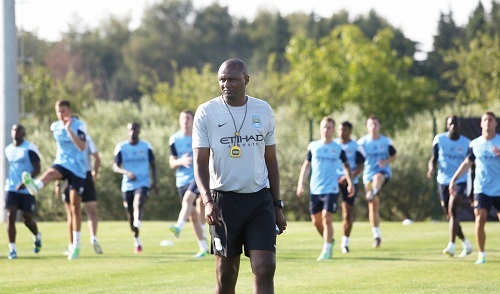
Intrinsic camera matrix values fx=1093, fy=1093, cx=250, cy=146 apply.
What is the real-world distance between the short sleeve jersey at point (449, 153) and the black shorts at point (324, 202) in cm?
182

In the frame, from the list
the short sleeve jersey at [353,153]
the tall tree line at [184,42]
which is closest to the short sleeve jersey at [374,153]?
the short sleeve jersey at [353,153]

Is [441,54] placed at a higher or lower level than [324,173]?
higher

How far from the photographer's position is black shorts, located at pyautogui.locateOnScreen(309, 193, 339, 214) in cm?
1694

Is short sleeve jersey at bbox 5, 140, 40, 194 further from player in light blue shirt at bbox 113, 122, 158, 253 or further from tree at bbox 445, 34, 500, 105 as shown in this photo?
tree at bbox 445, 34, 500, 105

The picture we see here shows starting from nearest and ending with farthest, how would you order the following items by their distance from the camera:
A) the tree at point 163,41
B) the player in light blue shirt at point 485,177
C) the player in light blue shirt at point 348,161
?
the player in light blue shirt at point 485,177 < the player in light blue shirt at point 348,161 < the tree at point 163,41

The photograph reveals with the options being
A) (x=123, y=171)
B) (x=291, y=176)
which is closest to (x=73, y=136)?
(x=123, y=171)

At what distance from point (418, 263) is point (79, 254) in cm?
569

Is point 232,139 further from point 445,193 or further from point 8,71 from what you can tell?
point 8,71

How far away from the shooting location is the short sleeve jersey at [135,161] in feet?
63.4

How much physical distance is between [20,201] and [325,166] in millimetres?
4948

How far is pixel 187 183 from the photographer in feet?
59.1

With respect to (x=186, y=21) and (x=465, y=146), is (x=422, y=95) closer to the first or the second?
(x=465, y=146)

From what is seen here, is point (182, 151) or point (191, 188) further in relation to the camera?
point (182, 151)

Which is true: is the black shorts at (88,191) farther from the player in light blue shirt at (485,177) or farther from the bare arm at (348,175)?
the player in light blue shirt at (485,177)
